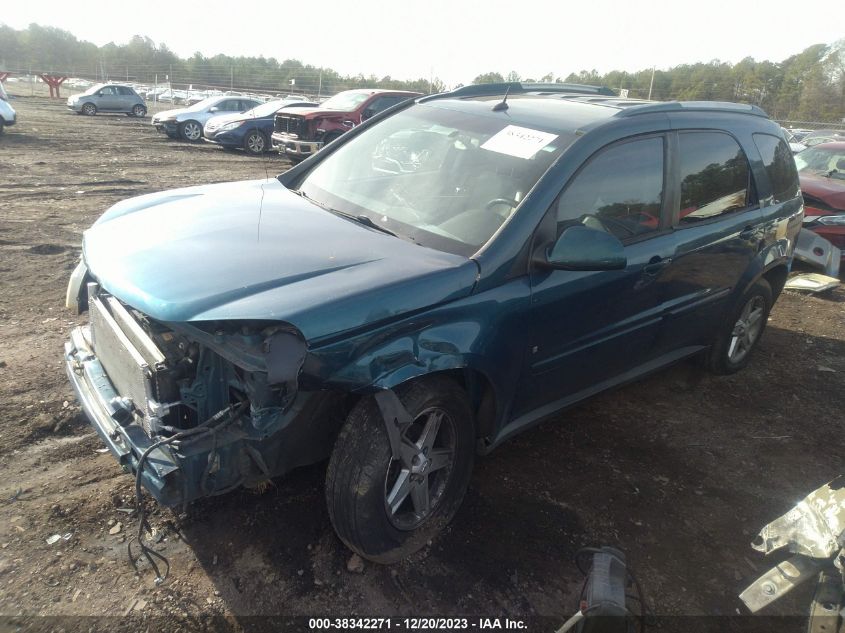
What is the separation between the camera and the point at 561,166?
2.86 m

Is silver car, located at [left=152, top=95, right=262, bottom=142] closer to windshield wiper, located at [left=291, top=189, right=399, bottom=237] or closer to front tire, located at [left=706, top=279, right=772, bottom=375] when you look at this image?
windshield wiper, located at [left=291, top=189, right=399, bottom=237]

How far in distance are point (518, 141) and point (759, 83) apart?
32732 millimetres

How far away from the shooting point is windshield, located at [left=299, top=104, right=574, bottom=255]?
112 inches

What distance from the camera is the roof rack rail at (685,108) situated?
3277mm

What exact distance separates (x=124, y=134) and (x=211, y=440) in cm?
1955

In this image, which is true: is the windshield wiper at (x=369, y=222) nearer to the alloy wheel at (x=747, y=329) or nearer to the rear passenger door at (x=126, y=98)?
the alloy wheel at (x=747, y=329)

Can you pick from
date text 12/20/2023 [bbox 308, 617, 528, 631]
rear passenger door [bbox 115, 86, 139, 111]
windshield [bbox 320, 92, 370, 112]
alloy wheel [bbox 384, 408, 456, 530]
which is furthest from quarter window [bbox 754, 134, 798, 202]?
rear passenger door [bbox 115, 86, 139, 111]

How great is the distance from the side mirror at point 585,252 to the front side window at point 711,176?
109 centimetres

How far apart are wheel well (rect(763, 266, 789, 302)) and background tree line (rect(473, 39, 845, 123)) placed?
73.7 ft

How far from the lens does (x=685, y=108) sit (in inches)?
144

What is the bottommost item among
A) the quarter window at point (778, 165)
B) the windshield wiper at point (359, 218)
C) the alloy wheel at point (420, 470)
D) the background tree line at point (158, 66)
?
the alloy wheel at point (420, 470)

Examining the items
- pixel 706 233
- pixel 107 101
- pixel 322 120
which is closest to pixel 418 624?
pixel 706 233

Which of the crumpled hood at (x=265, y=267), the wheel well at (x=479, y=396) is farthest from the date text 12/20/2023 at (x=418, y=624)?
the crumpled hood at (x=265, y=267)

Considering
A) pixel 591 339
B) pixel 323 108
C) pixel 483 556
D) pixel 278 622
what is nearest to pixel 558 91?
pixel 591 339
